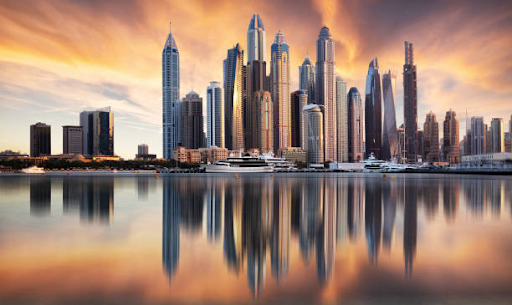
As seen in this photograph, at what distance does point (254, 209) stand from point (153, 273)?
15.4 meters

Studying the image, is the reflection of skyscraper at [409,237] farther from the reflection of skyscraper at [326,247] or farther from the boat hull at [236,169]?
the boat hull at [236,169]

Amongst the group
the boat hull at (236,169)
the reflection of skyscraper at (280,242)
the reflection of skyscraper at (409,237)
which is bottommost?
the boat hull at (236,169)

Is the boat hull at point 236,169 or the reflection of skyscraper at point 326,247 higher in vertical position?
the reflection of skyscraper at point 326,247

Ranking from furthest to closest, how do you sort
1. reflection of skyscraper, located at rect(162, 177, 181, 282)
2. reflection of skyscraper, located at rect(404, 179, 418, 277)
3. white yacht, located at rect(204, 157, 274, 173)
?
white yacht, located at rect(204, 157, 274, 173) < reflection of skyscraper, located at rect(404, 179, 418, 277) < reflection of skyscraper, located at rect(162, 177, 181, 282)

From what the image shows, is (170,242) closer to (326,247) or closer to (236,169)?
(326,247)

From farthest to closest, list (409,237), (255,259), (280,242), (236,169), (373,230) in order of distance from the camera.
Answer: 1. (236,169)
2. (373,230)
3. (409,237)
4. (280,242)
5. (255,259)

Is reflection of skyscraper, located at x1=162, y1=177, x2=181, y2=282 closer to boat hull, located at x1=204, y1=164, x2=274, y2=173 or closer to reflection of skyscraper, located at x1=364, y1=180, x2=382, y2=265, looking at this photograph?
reflection of skyscraper, located at x1=364, y1=180, x2=382, y2=265

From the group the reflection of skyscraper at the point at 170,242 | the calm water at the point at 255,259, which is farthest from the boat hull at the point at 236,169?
the calm water at the point at 255,259

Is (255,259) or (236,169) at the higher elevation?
(255,259)

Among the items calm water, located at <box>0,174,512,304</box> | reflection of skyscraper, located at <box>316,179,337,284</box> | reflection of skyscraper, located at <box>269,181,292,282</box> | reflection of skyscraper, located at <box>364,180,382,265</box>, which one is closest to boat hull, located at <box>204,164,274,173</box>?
reflection of skyscraper, located at <box>364,180,382,265</box>

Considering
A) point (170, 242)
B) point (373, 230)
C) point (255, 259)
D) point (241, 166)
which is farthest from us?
point (241, 166)

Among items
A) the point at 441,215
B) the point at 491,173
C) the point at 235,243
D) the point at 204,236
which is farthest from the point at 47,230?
the point at 491,173

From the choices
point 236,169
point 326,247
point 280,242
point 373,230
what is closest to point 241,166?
point 236,169

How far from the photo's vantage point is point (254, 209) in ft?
85.2
